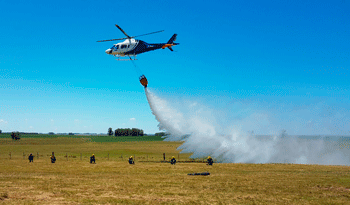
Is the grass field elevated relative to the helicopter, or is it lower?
lower

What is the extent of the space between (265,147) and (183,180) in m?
35.1

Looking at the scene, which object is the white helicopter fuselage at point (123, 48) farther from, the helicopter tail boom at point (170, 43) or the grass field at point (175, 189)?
the grass field at point (175, 189)

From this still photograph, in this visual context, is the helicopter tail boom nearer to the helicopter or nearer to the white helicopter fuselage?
the helicopter

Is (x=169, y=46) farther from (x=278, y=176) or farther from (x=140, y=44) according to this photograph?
(x=278, y=176)

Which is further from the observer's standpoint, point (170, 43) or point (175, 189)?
point (170, 43)

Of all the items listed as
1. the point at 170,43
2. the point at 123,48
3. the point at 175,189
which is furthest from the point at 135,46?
the point at 175,189

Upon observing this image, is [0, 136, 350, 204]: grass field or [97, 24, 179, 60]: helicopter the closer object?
[0, 136, 350, 204]: grass field

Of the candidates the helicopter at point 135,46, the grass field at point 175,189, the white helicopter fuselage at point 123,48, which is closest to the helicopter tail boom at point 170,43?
the helicopter at point 135,46

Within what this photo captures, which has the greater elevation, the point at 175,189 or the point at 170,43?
the point at 170,43

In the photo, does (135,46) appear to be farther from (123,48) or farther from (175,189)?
(175,189)

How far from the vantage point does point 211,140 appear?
55.2 metres

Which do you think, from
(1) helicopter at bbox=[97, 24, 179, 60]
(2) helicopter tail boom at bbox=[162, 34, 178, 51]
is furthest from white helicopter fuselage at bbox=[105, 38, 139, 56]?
(2) helicopter tail boom at bbox=[162, 34, 178, 51]

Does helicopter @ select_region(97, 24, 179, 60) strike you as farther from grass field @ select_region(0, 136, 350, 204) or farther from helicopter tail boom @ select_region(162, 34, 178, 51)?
grass field @ select_region(0, 136, 350, 204)

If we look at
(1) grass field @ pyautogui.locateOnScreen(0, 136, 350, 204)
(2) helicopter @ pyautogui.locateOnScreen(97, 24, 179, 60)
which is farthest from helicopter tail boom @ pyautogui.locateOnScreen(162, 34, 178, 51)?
(1) grass field @ pyautogui.locateOnScreen(0, 136, 350, 204)
